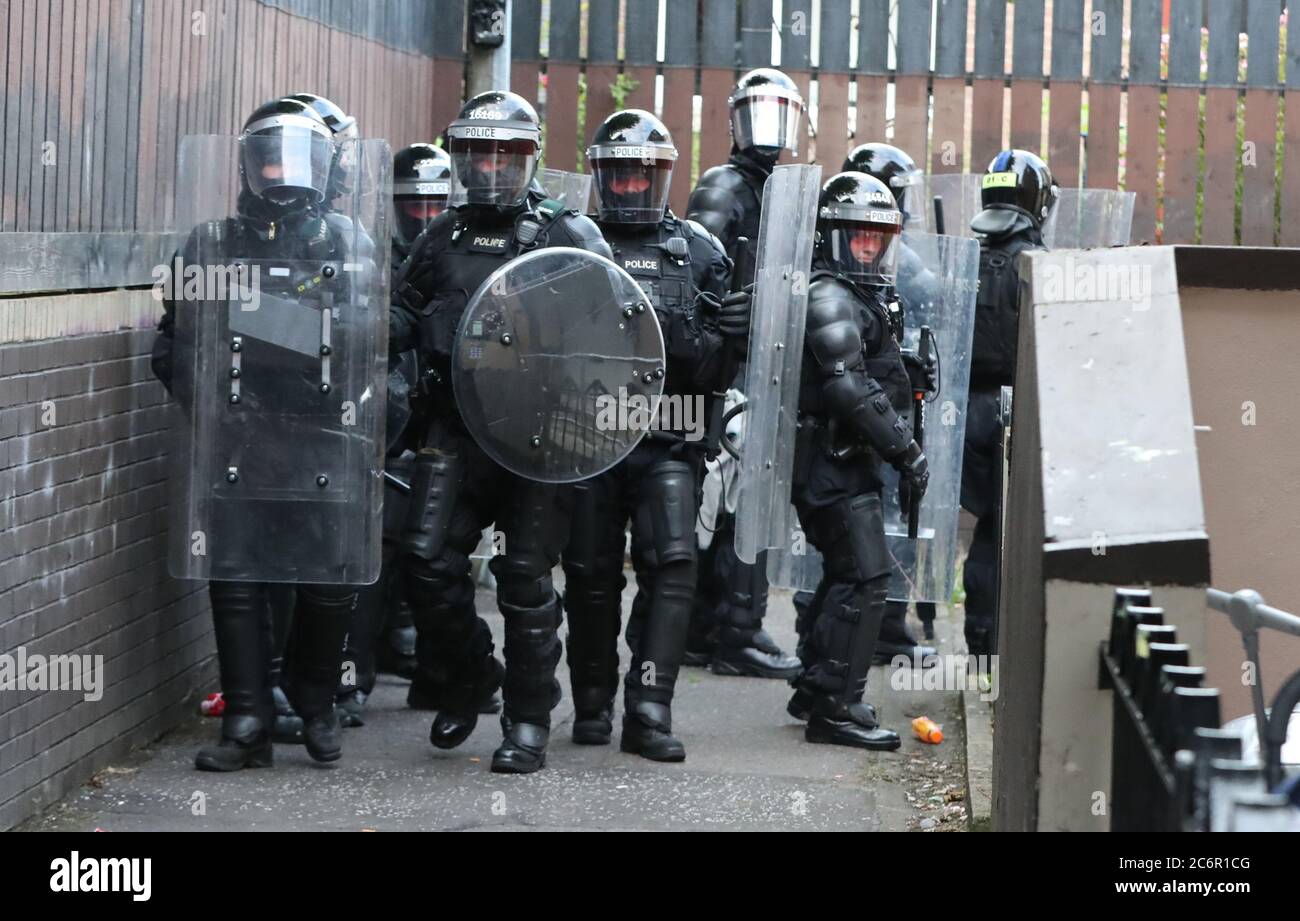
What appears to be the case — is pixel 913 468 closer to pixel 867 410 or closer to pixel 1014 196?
pixel 867 410

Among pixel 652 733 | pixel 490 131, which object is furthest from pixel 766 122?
pixel 652 733

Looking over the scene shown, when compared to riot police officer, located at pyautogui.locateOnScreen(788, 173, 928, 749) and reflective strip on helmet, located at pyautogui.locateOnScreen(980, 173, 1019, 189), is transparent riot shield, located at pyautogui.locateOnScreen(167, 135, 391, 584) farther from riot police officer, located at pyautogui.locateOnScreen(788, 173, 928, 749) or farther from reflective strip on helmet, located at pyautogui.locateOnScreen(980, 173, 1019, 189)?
reflective strip on helmet, located at pyautogui.locateOnScreen(980, 173, 1019, 189)

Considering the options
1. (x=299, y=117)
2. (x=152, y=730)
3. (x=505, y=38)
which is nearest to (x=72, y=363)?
(x=299, y=117)

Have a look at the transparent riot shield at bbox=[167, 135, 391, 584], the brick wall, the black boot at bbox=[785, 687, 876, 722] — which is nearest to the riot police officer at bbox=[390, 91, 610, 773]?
the transparent riot shield at bbox=[167, 135, 391, 584]

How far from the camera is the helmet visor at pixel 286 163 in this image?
5.39 metres

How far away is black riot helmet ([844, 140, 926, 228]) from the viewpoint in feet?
24.3

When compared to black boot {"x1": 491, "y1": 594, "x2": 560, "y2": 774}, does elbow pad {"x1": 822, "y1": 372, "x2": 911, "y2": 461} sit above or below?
above

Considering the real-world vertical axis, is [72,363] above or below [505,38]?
below

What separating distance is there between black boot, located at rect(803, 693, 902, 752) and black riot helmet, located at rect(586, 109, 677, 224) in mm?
1817

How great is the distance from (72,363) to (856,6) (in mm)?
6579

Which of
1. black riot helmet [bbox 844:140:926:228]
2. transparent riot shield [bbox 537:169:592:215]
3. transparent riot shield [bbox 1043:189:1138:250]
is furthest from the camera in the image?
transparent riot shield [bbox 1043:189:1138:250]

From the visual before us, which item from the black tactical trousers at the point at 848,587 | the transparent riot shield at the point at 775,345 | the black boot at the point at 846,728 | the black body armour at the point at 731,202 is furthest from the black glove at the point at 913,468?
the black body armour at the point at 731,202

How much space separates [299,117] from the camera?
5551 mm

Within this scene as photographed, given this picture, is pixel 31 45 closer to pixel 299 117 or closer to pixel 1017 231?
pixel 299 117
